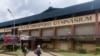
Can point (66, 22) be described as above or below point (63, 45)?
above

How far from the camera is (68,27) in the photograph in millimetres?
49000

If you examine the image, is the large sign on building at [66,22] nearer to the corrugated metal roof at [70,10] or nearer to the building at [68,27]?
the building at [68,27]

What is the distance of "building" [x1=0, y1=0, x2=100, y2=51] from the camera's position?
42344mm

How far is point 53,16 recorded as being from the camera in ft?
172

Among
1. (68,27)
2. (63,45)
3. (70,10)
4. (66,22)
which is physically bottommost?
(63,45)

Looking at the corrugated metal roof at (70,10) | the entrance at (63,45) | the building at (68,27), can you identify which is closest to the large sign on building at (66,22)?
the building at (68,27)

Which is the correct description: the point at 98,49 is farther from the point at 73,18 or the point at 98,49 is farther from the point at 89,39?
the point at 73,18

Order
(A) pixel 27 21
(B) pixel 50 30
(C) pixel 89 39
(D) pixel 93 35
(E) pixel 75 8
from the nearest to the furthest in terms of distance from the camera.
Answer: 1. (D) pixel 93 35
2. (C) pixel 89 39
3. (E) pixel 75 8
4. (B) pixel 50 30
5. (A) pixel 27 21

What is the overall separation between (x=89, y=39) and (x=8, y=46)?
60.3 feet

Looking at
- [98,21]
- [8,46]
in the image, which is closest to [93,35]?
[98,21]

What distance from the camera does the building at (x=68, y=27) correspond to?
42.3 m

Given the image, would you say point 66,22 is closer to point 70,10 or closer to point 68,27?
point 68,27

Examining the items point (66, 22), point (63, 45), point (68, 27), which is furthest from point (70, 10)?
point (63, 45)

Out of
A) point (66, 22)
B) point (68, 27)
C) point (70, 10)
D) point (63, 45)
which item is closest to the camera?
point (70, 10)
